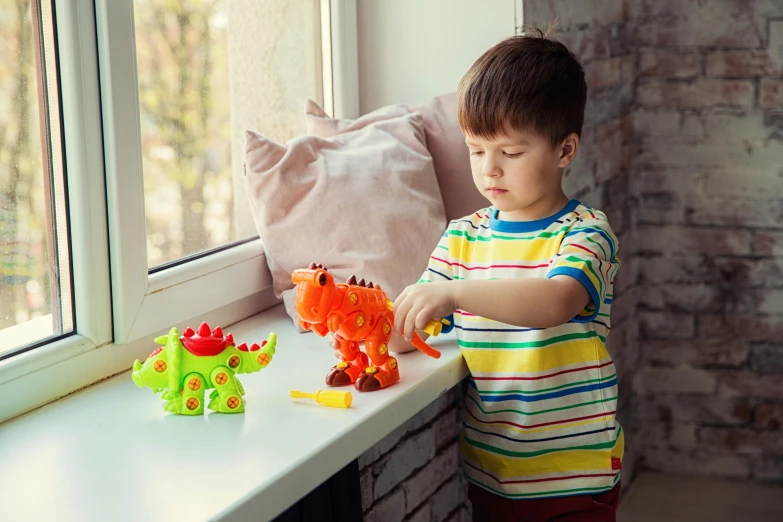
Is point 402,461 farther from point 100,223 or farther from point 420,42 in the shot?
point 420,42

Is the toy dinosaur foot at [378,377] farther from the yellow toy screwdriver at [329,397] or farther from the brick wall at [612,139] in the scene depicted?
the brick wall at [612,139]

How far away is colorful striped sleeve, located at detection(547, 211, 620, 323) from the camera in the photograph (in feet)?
3.97

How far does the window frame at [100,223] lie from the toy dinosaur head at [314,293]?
0.28m

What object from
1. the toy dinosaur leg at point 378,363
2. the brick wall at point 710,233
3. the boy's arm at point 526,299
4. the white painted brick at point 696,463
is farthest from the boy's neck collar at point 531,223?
the white painted brick at point 696,463

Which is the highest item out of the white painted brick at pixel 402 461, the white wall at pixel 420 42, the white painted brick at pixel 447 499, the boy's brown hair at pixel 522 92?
the white wall at pixel 420 42

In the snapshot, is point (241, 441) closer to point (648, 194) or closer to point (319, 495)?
point (319, 495)

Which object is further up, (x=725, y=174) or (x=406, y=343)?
(x=725, y=174)

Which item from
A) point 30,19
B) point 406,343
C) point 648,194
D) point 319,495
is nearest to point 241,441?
point 319,495

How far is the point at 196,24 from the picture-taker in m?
1.43

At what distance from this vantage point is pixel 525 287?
1.18 meters

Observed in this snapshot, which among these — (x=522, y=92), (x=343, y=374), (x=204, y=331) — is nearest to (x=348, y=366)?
(x=343, y=374)

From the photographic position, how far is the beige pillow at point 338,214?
4.83 feet

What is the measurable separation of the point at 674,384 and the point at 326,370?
137 cm

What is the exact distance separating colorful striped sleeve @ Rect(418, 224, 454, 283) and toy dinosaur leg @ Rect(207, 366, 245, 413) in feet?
1.19
